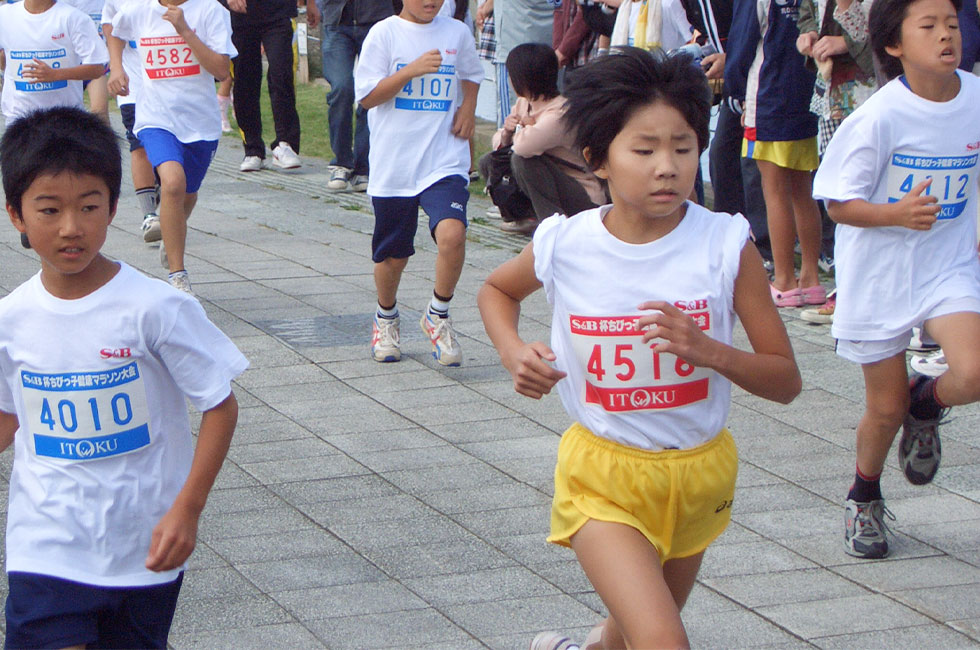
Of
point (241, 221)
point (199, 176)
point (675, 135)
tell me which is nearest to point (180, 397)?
point (675, 135)

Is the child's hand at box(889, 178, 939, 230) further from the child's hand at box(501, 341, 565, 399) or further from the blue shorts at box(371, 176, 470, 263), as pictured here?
the blue shorts at box(371, 176, 470, 263)

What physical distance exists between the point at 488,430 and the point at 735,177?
358 cm

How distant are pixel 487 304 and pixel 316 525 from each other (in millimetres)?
1650

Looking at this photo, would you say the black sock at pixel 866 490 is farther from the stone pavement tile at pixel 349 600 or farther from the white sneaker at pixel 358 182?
the white sneaker at pixel 358 182

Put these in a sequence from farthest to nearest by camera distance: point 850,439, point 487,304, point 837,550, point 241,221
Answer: point 241,221 → point 850,439 → point 837,550 → point 487,304

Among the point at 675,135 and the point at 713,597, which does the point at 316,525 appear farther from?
the point at 675,135

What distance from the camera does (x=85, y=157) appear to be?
2.99 metres

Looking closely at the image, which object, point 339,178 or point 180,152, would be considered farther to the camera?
point 339,178

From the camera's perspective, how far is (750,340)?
3061 mm

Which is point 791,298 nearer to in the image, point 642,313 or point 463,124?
point 463,124

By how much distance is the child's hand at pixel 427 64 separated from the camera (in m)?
6.73

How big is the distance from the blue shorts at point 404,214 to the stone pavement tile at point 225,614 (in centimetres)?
304

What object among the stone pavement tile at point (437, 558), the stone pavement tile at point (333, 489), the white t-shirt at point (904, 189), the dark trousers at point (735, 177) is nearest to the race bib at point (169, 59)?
the dark trousers at point (735, 177)

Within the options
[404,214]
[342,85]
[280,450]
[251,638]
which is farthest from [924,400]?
[342,85]
